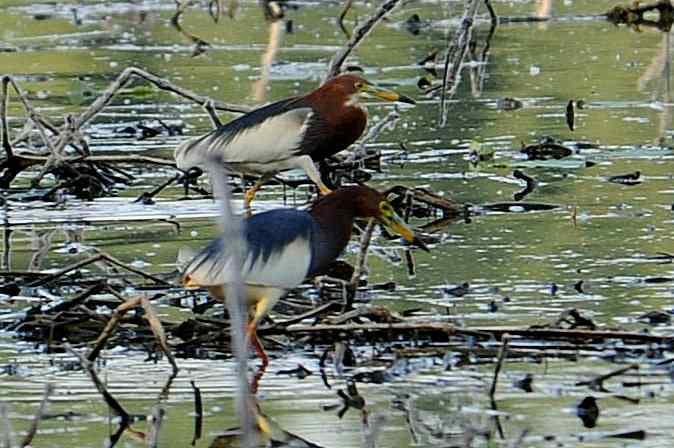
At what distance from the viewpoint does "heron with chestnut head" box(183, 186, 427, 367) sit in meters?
6.95

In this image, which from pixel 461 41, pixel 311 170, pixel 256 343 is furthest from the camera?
pixel 311 170

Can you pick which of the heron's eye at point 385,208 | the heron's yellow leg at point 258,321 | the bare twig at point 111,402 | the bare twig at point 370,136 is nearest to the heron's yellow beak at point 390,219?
the heron's eye at point 385,208

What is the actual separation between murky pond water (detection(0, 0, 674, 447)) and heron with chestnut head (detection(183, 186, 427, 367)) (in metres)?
0.30

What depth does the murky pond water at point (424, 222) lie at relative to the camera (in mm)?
6430

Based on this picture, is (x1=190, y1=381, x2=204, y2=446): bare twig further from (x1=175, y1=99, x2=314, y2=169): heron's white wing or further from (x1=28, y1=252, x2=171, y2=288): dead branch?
(x1=175, y1=99, x2=314, y2=169): heron's white wing

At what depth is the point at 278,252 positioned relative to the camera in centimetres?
698

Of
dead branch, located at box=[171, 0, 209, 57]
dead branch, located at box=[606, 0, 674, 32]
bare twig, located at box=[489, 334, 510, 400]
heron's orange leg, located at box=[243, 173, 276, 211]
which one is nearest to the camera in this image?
bare twig, located at box=[489, 334, 510, 400]

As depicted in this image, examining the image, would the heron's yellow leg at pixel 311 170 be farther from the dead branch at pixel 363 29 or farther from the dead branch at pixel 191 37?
the dead branch at pixel 191 37

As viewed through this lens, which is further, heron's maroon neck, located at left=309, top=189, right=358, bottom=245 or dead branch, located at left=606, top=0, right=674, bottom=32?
dead branch, located at left=606, top=0, right=674, bottom=32

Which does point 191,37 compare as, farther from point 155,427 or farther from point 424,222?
point 155,427

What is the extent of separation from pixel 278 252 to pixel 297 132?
307 centimetres

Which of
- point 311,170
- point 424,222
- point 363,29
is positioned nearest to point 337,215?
point 311,170

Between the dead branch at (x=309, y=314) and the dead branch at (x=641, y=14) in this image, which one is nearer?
the dead branch at (x=309, y=314)

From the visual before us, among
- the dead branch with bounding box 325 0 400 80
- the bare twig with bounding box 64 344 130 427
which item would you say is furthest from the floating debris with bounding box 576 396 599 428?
the dead branch with bounding box 325 0 400 80
